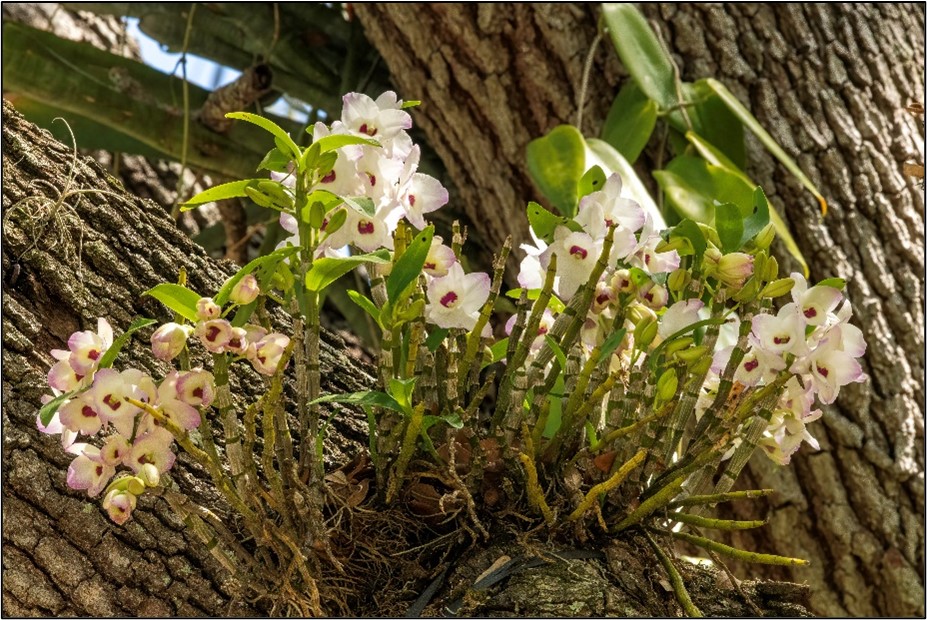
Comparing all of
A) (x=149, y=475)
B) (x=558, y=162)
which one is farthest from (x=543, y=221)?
(x=558, y=162)

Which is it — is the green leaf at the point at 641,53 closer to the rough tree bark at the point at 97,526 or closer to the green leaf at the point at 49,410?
the rough tree bark at the point at 97,526

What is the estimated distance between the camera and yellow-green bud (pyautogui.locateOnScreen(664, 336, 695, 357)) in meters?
0.65

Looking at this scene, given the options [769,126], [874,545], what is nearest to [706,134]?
[769,126]

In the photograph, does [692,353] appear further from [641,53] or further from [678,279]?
[641,53]

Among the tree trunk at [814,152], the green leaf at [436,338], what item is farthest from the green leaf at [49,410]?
the tree trunk at [814,152]

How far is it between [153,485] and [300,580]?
0.12 meters

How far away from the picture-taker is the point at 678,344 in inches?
25.8

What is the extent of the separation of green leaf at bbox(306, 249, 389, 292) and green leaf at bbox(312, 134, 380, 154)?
0.06 m

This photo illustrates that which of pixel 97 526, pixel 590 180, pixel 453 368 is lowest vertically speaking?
pixel 97 526

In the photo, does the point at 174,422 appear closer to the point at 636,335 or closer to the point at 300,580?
the point at 300,580

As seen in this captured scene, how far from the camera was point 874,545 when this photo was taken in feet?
4.76

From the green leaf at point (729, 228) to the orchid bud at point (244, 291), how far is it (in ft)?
0.97

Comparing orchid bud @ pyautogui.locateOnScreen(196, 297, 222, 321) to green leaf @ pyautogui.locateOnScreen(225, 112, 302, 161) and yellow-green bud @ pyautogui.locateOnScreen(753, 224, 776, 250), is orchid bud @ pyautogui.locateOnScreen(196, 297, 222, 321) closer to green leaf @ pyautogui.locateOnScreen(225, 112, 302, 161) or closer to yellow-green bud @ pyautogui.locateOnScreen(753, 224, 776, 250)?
green leaf @ pyautogui.locateOnScreen(225, 112, 302, 161)

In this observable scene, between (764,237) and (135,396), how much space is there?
0.40m
